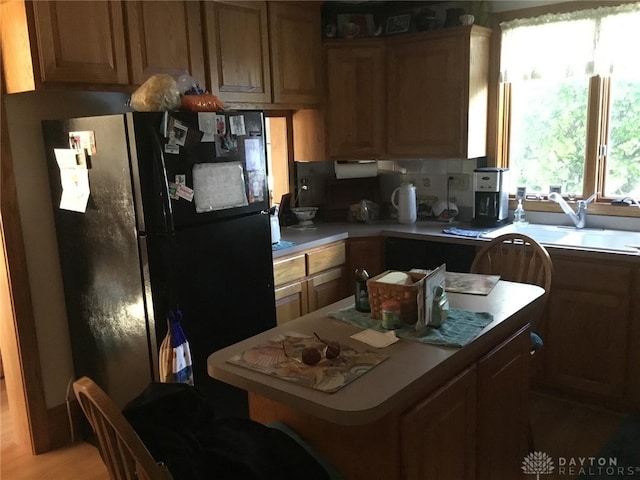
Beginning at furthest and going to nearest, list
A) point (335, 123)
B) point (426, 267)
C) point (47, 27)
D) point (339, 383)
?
point (335, 123), point (426, 267), point (47, 27), point (339, 383)

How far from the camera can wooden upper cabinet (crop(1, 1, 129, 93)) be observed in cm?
223

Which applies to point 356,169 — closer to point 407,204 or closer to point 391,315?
point 407,204

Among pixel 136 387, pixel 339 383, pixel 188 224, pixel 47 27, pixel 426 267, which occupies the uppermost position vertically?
pixel 47 27

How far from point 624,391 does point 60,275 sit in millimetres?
2812

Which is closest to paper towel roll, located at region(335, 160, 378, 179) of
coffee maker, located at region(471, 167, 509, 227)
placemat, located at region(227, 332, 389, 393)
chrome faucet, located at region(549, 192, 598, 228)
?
coffee maker, located at region(471, 167, 509, 227)

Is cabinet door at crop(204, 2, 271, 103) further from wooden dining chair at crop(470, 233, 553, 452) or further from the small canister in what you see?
the small canister

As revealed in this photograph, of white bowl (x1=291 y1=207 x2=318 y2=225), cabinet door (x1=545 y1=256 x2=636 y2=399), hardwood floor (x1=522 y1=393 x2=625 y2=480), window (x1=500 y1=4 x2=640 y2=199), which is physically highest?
window (x1=500 y1=4 x2=640 y2=199)

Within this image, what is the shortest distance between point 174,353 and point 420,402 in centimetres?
113

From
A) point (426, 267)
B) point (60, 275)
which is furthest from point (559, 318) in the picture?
point (60, 275)

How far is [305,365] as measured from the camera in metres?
1.46

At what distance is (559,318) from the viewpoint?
292cm

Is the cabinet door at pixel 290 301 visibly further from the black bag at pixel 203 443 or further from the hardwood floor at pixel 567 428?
the black bag at pixel 203 443

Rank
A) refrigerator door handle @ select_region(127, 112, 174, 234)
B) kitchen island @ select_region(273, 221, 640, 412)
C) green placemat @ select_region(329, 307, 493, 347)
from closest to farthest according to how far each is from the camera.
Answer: green placemat @ select_region(329, 307, 493, 347) < refrigerator door handle @ select_region(127, 112, 174, 234) < kitchen island @ select_region(273, 221, 640, 412)

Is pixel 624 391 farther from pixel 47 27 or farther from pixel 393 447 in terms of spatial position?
pixel 47 27
